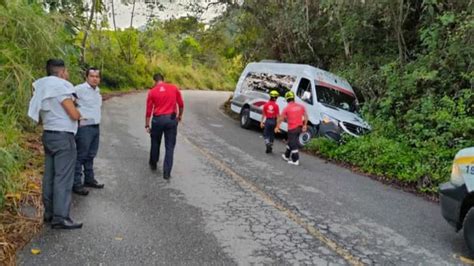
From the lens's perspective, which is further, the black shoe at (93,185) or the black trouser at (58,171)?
the black shoe at (93,185)

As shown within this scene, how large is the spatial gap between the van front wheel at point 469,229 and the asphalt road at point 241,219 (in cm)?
23

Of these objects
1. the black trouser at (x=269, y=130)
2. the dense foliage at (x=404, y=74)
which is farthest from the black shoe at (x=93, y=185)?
the dense foliage at (x=404, y=74)

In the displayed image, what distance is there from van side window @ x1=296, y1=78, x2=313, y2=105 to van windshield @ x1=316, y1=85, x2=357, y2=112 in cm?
24

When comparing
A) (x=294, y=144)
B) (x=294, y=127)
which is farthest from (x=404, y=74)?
(x=294, y=144)

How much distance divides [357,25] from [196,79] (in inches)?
1156

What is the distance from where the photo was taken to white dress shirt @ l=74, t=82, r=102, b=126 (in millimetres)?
6555

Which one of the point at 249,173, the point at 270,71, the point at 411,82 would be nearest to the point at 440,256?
the point at 249,173

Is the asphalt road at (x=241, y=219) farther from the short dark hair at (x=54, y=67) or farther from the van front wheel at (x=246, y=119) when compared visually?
Result: the van front wheel at (x=246, y=119)

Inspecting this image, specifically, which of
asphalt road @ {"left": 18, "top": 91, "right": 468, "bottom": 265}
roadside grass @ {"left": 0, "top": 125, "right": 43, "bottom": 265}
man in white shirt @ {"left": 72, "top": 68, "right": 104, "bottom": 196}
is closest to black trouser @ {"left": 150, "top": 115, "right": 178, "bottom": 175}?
asphalt road @ {"left": 18, "top": 91, "right": 468, "bottom": 265}

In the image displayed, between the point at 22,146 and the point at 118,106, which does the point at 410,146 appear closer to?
the point at 22,146

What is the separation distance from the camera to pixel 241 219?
598 centimetres

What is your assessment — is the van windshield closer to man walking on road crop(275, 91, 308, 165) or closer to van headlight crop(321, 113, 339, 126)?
van headlight crop(321, 113, 339, 126)

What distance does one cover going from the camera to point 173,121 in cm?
792

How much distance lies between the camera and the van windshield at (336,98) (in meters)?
13.1
